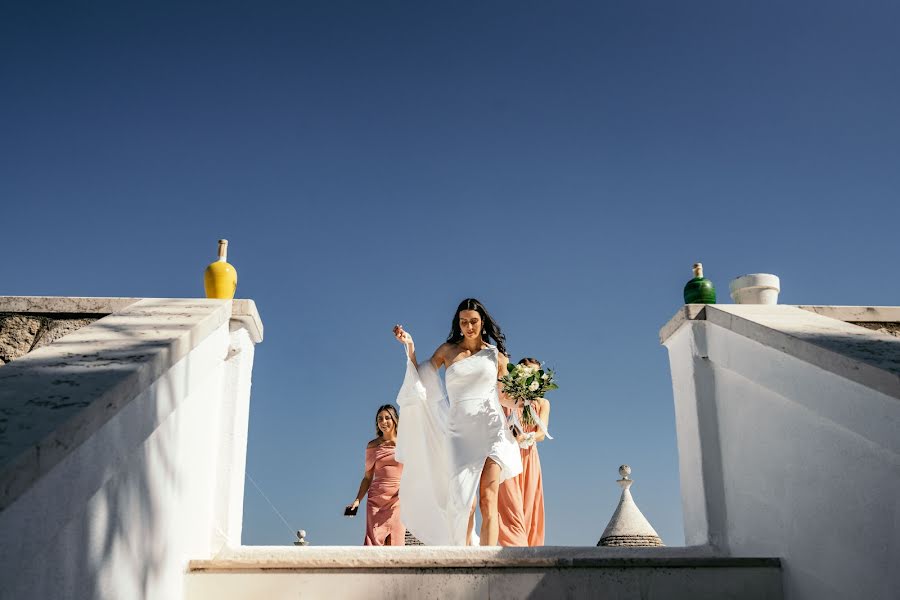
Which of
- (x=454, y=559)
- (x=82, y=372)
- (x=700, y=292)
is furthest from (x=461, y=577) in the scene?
(x=700, y=292)

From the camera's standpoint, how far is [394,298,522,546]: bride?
5781mm

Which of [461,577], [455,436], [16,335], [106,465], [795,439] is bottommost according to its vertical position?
[461,577]

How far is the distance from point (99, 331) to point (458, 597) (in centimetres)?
189

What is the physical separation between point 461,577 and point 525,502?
3.91m

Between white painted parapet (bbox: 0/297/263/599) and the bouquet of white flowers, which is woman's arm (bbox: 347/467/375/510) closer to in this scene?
the bouquet of white flowers

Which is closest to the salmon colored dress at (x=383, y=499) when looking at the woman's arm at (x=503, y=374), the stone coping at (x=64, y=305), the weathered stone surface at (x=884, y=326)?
the woman's arm at (x=503, y=374)

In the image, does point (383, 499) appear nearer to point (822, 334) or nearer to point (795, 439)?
point (795, 439)

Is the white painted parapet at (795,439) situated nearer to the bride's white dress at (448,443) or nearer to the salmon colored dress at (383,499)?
the bride's white dress at (448,443)

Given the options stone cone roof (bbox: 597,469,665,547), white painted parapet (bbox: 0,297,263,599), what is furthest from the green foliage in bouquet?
stone cone roof (bbox: 597,469,665,547)

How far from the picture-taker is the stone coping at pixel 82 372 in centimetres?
212

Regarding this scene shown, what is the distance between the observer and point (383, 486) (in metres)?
8.10

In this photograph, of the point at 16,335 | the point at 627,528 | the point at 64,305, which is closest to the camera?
the point at 16,335

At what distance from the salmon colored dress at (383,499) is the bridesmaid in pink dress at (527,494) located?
1342 mm

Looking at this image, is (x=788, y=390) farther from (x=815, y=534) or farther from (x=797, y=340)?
(x=815, y=534)
